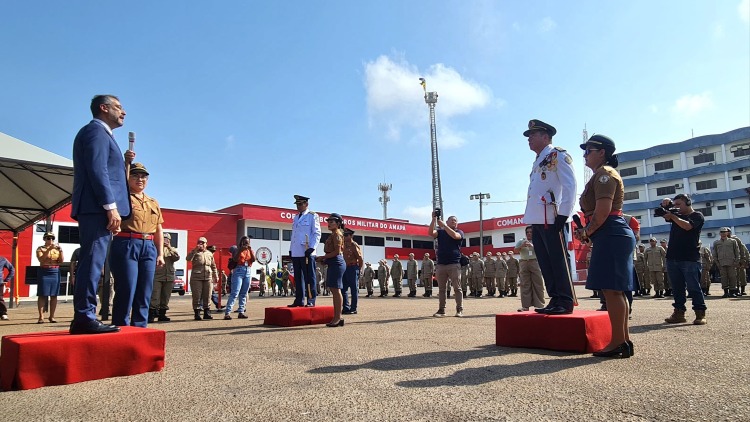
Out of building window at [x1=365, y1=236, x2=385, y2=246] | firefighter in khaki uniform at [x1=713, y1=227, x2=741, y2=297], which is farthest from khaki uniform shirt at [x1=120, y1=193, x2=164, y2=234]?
building window at [x1=365, y1=236, x2=385, y2=246]

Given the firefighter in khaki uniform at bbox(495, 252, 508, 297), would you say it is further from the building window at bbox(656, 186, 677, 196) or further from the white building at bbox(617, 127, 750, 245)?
the building window at bbox(656, 186, 677, 196)

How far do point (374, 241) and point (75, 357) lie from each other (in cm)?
4390

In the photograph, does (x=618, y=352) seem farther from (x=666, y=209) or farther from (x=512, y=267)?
(x=512, y=267)

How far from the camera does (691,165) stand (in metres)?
53.6

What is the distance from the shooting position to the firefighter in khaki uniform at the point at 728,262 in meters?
12.8

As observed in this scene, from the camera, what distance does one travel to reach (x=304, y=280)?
7543 mm

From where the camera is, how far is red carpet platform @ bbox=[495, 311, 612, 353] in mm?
3759

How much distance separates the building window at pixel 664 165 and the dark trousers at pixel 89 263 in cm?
6446

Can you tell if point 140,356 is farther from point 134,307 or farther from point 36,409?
point 134,307

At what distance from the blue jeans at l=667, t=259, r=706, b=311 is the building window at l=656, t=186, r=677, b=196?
57.3 m

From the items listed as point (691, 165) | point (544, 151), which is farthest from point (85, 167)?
point (691, 165)

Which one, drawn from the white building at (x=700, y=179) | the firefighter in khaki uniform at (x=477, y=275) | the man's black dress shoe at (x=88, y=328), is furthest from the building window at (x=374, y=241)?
the man's black dress shoe at (x=88, y=328)

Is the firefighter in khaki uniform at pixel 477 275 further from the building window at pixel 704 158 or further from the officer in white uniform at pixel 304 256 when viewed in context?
the building window at pixel 704 158

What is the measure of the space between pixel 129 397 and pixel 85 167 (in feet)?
5.86
